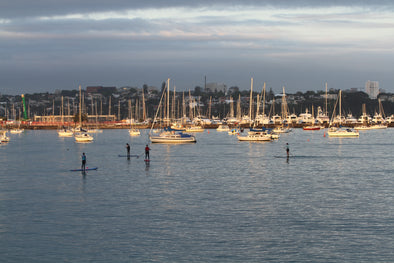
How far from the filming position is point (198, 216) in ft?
88.7

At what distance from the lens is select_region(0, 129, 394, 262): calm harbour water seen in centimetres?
2078

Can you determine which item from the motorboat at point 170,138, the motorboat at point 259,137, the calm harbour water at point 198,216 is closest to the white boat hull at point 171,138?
the motorboat at point 170,138

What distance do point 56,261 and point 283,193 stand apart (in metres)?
18.2

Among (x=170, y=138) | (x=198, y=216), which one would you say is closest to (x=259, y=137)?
(x=170, y=138)

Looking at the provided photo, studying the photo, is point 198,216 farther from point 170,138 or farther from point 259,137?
point 259,137

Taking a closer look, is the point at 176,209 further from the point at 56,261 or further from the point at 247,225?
the point at 56,261

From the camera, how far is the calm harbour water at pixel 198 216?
68.2 ft

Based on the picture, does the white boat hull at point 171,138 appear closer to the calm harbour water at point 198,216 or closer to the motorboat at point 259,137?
the motorboat at point 259,137

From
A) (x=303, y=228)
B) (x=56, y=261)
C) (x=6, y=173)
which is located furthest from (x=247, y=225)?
(x=6, y=173)

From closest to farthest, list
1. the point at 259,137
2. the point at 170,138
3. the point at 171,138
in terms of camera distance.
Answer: the point at 170,138 < the point at 171,138 < the point at 259,137

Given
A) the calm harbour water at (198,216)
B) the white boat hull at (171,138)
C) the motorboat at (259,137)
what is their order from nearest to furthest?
1. the calm harbour water at (198,216)
2. the white boat hull at (171,138)
3. the motorboat at (259,137)

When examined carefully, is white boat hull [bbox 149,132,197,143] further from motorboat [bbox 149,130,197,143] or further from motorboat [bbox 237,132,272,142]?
motorboat [bbox 237,132,272,142]

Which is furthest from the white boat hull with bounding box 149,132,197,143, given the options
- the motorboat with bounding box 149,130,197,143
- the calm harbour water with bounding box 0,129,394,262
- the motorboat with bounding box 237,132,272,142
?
the calm harbour water with bounding box 0,129,394,262

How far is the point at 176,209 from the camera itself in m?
29.0
